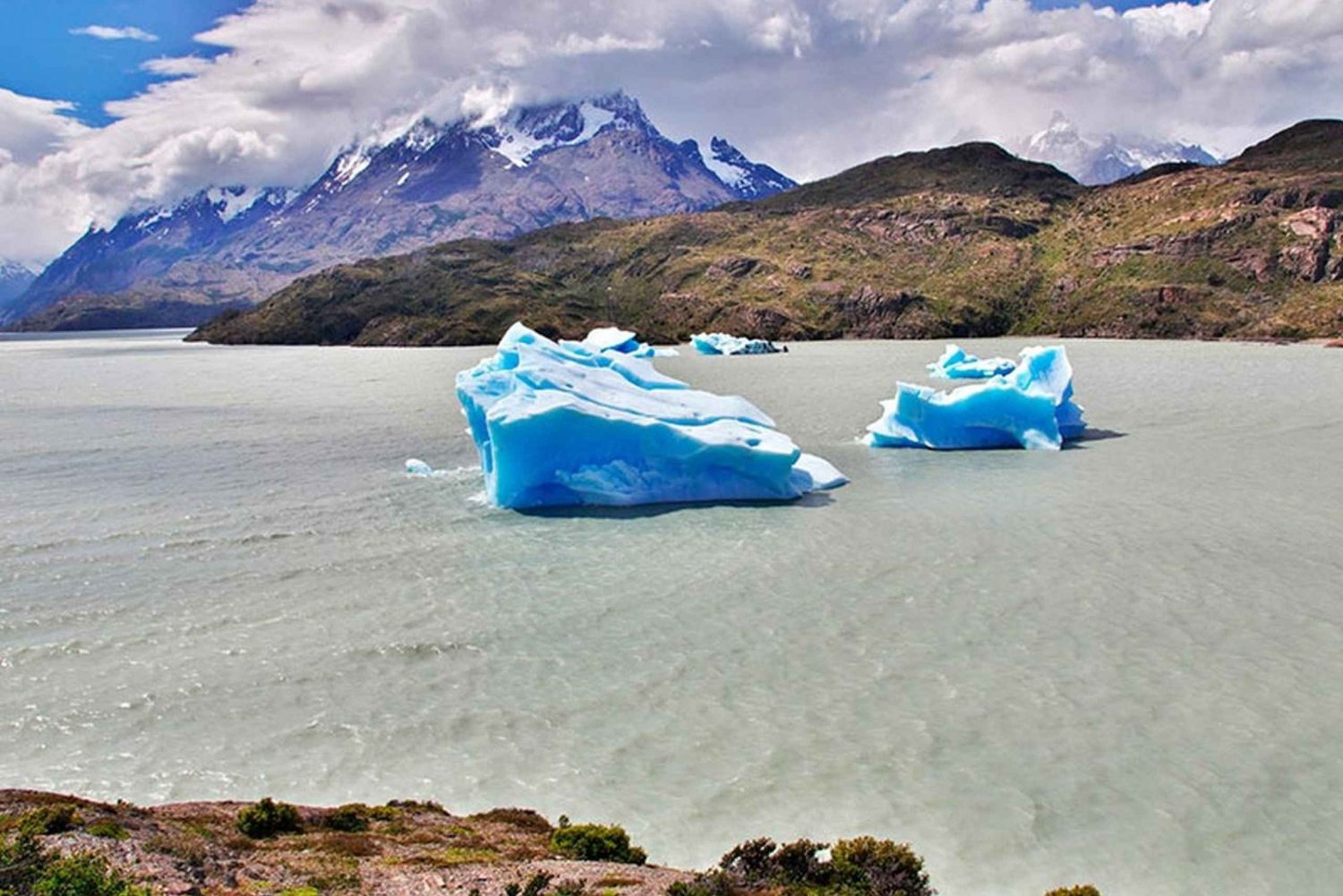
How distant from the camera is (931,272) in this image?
386 feet

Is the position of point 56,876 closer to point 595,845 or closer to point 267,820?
point 267,820

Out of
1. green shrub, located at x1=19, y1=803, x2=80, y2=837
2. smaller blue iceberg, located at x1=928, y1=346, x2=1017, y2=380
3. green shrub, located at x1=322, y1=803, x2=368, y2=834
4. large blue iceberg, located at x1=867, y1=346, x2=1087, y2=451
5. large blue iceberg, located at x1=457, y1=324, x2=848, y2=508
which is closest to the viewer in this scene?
green shrub, located at x1=19, y1=803, x2=80, y2=837

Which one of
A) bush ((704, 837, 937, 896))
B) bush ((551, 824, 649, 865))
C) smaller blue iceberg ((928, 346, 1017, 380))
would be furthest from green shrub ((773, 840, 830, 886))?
smaller blue iceberg ((928, 346, 1017, 380))

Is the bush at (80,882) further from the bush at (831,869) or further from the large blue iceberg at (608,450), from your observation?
the large blue iceberg at (608,450)

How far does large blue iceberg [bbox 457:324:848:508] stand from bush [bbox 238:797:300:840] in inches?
496

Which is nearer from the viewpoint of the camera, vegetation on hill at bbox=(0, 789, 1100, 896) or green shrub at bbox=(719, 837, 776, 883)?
vegetation on hill at bbox=(0, 789, 1100, 896)

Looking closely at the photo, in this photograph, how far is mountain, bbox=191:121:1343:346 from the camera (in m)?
94.3

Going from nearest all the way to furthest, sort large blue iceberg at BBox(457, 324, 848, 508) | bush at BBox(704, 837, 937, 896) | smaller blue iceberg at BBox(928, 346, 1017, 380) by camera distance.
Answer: bush at BBox(704, 837, 937, 896) → large blue iceberg at BBox(457, 324, 848, 508) → smaller blue iceberg at BBox(928, 346, 1017, 380)

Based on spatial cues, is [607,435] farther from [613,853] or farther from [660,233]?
[660,233]

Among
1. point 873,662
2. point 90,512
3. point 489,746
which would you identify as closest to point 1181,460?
point 873,662

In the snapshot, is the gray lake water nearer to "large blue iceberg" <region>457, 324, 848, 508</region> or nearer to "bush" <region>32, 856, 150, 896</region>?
"large blue iceberg" <region>457, 324, 848, 508</region>

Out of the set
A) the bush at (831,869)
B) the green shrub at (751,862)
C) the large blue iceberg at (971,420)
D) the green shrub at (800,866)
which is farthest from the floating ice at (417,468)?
the green shrub at (800,866)

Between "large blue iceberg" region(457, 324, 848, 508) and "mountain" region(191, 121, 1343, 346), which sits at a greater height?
"mountain" region(191, 121, 1343, 346)

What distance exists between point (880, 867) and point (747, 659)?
5.01 metres
